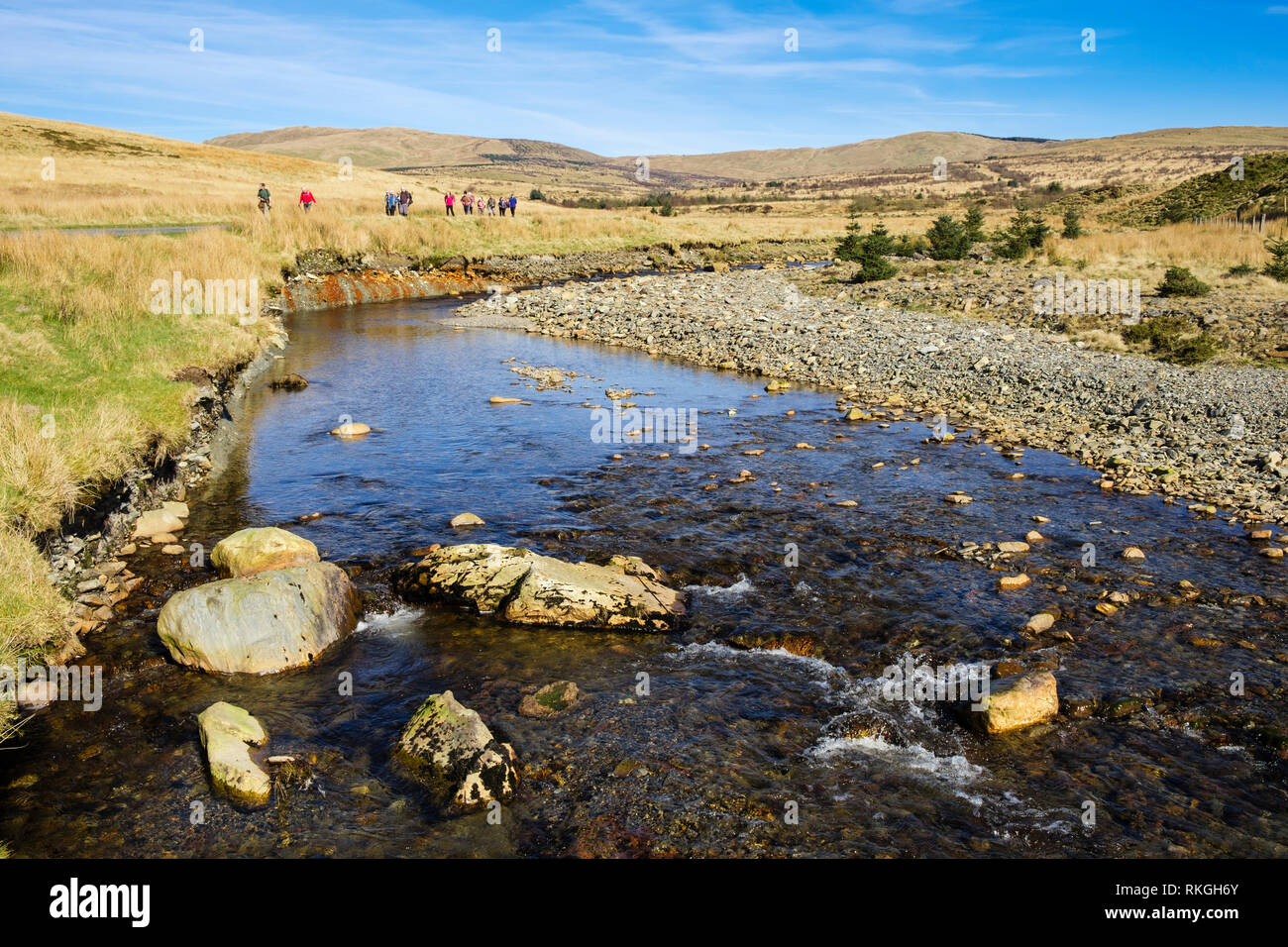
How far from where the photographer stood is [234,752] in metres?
6.31

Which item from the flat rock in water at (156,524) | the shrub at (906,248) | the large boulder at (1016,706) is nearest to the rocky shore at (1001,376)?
the large boulder at (1016,706)

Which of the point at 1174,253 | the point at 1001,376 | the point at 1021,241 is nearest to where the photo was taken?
the point at 1001,376

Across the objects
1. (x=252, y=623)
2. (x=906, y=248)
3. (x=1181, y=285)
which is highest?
(x=906, y=248)

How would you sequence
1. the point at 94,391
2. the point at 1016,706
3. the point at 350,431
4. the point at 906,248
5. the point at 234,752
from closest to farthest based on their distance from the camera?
1. the point at 234,752
2. the point at 1016,706
3. the point at 94,391
4. the point at 350,431
5. the point at 906,248

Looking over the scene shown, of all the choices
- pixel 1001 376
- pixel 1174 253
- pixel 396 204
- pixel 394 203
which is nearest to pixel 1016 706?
pixel 1001 376

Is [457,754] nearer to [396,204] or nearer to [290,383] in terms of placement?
[290,383]

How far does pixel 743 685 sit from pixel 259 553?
235 inches

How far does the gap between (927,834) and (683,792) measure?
1.84 meters

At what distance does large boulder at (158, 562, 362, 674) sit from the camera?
25.8 ft

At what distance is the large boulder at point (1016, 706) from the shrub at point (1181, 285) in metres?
24.5

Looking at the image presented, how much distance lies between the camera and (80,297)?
1596 centimetres

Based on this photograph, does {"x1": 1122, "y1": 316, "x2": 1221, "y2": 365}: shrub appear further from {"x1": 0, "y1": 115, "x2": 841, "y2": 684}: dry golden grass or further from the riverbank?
{"x1": 0, "y1": 115, "x2": 841, "y2": 684}: dry golden grass

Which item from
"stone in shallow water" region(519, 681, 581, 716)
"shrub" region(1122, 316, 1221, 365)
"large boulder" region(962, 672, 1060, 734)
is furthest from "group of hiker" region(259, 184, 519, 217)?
"large boulder" region(962, 672, 1060, 734)
